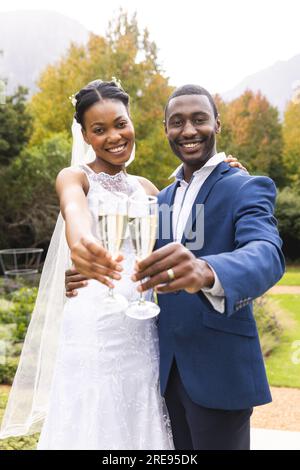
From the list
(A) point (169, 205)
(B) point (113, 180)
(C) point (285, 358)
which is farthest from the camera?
(C) point (285, 358)

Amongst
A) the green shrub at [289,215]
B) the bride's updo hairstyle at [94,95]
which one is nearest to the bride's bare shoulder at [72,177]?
the bride's updo hairstyle at [94,95]

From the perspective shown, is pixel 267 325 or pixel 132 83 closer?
pixel 267 325

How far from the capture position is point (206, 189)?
2590mm

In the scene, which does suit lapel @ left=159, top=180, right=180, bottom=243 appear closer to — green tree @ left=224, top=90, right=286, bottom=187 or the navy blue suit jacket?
the navy blue suit jacket

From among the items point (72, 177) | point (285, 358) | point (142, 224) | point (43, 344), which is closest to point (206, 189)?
point (72, 177)

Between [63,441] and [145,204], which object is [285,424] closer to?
[63,441]

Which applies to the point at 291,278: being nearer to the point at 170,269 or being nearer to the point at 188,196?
the point at 188,196

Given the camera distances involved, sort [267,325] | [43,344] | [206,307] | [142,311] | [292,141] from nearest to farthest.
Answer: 1. [142,311]
2. [206,307]
3. [43,344]
4. [267,325]
5. [292,141]

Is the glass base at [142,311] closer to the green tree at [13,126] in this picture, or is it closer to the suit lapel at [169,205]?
the suit lapel at [169,205]

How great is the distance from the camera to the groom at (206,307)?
7.87 feet

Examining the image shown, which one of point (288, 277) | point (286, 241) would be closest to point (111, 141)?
point (288, 277)

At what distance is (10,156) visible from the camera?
18312 mm

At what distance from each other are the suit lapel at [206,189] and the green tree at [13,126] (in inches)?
616

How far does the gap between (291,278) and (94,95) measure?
17.7 m
